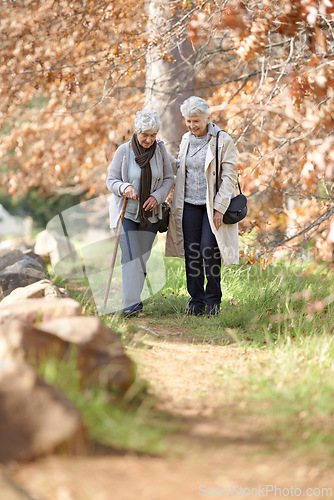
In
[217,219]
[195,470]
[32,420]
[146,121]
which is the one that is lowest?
[195,470]

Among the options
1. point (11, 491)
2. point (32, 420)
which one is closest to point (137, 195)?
point (32, 420)

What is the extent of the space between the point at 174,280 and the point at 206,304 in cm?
116

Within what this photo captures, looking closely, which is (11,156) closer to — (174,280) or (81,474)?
(174,280)

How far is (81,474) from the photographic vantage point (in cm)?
204

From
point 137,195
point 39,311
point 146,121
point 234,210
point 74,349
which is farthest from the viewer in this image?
point 234,210

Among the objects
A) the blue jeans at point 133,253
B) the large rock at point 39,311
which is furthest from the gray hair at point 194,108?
the large rock at point 39,311

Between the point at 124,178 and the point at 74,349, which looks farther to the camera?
the point at 124,178

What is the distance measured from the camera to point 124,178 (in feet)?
15.5

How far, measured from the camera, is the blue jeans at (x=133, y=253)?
4.85 metres

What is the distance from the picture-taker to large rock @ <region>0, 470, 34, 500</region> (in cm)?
184

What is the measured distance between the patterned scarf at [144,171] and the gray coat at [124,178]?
0.24 ft

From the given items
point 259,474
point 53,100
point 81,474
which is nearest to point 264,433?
point 259,474

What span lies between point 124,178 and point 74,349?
236 cm

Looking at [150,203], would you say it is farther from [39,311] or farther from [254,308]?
[39,311]
